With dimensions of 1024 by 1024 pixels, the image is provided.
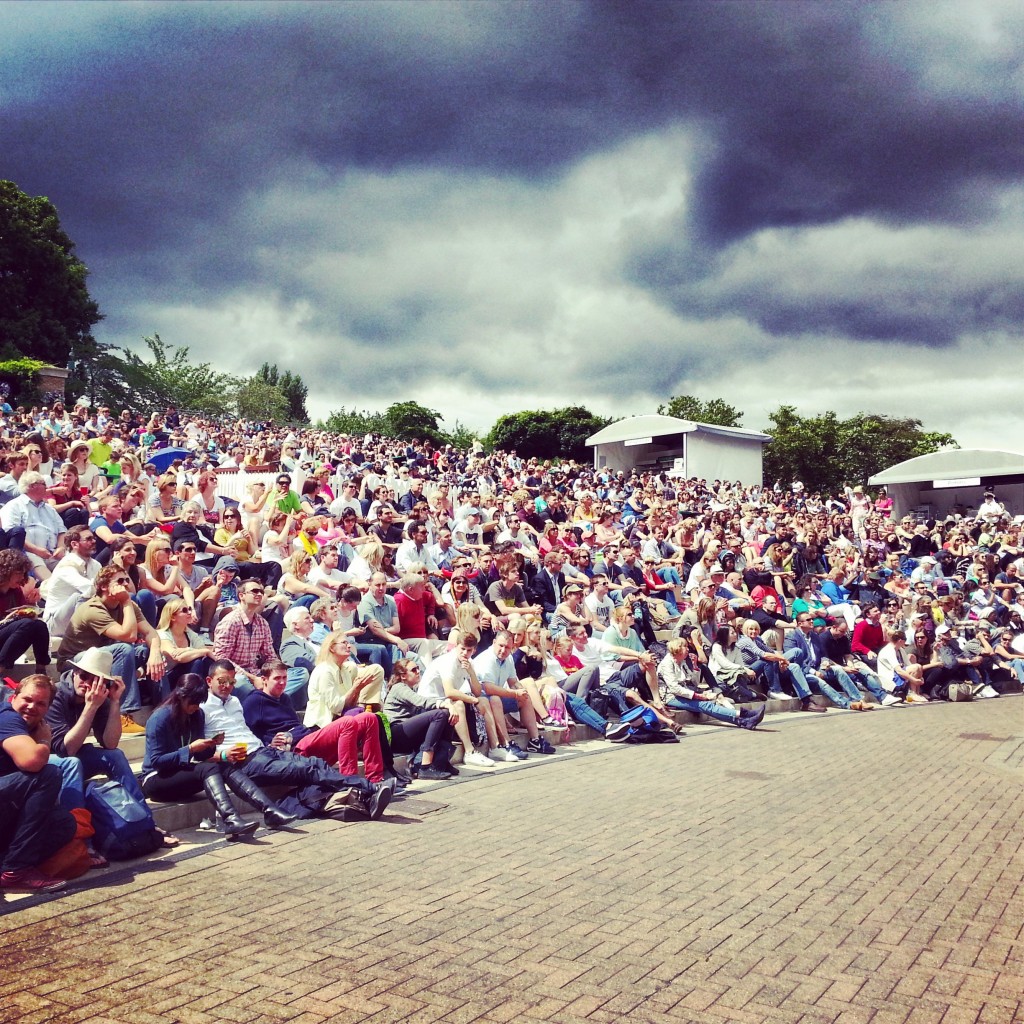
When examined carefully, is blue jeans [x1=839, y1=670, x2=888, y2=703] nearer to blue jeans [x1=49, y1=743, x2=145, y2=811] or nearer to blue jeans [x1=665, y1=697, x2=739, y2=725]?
blue jeans [x1=665, y1=697, x2=739, y2=725]

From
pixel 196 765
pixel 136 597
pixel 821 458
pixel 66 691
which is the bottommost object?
pixel 196 765

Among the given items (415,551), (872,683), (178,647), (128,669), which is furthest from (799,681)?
(128,669)

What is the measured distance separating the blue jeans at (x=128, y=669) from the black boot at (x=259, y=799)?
1.46 metres

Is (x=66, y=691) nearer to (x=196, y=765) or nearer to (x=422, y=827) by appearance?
(x=196, y=765)

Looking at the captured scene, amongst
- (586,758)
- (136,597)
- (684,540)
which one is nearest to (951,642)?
(684,540)

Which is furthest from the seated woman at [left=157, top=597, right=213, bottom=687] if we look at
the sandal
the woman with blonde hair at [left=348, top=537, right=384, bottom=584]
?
the woman with blonde hair at [left=348, top=537, right=384, bottom=584]

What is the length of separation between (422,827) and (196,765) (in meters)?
1.72

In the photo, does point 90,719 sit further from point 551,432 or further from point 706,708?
point 551,432

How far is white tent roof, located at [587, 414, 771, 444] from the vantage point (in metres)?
45.2

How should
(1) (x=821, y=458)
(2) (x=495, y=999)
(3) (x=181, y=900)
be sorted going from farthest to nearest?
1. (1) (x=821, y=458)
2. (3) (x=181, y=900)
3. (2) (x=495, y=999)

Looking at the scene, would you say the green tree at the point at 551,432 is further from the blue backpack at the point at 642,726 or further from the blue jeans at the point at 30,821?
the blue jeans at the point at 30,821

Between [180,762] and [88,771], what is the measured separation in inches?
28.0

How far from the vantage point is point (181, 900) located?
5129 mm

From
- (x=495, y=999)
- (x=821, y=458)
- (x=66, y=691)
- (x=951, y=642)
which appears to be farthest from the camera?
(x=821, y=458)
